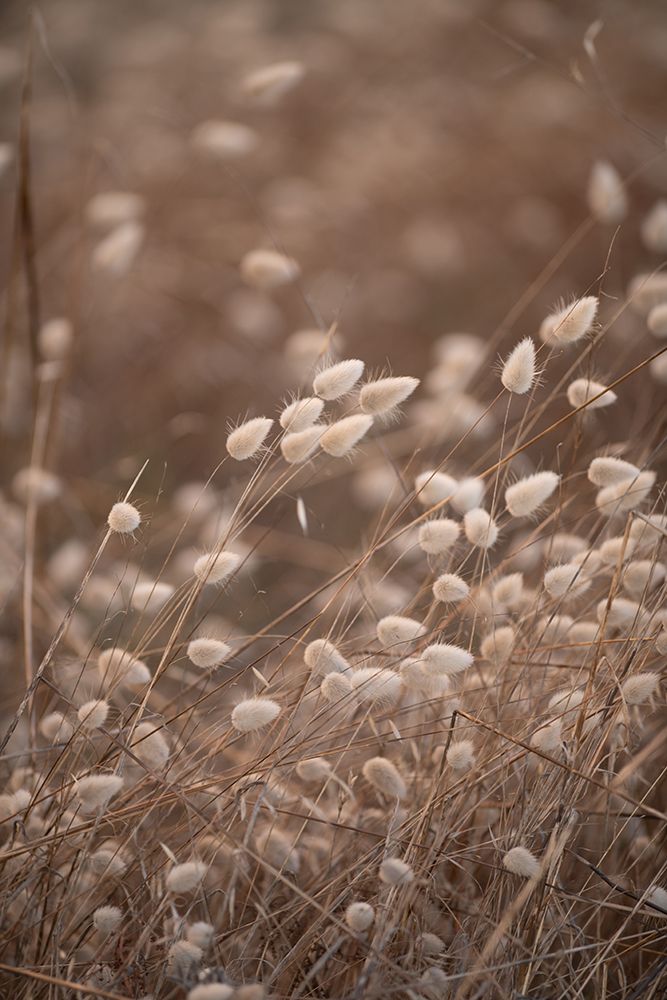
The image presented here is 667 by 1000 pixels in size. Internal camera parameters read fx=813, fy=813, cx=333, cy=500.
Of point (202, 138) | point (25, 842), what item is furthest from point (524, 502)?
point (202, 138)

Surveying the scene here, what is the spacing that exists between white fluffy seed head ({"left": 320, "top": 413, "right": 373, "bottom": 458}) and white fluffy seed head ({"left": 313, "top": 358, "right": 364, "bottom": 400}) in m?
0.03

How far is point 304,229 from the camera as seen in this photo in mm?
2174

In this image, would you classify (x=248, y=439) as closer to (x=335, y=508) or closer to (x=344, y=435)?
(x=344, y=435)

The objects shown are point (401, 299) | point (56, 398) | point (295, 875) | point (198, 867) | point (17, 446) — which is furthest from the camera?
point (401, 299)

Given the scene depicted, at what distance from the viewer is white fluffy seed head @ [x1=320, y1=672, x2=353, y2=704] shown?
72 centimetres

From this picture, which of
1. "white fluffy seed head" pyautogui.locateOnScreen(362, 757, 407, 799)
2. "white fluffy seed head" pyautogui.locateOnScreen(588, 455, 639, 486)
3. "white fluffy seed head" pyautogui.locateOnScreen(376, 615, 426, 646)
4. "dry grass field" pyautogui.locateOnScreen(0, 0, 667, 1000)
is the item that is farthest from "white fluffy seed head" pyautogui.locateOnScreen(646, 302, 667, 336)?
"white fluffy seed head" pyautogui.locateOnScreen(362, 757, 407, 799)

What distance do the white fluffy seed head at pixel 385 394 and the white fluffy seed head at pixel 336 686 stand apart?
0.81 ft

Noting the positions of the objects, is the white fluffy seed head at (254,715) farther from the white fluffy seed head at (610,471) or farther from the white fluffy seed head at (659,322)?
the white fluffy seed head at (659,322)

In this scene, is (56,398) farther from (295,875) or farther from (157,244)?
(157,244)

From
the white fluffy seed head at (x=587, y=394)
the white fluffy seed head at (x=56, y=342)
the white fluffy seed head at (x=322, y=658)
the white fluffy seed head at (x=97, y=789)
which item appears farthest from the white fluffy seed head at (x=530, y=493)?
the white fluffy seed head at (x=56, y=342)

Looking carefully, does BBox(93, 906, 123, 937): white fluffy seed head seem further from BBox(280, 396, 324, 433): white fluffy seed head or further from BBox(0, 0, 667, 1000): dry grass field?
BBox(280, 396, 324, 433): white fluffy seed head

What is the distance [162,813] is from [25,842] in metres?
0.14

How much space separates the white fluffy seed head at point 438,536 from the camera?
2.56 ft

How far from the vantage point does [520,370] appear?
0.77 metres
